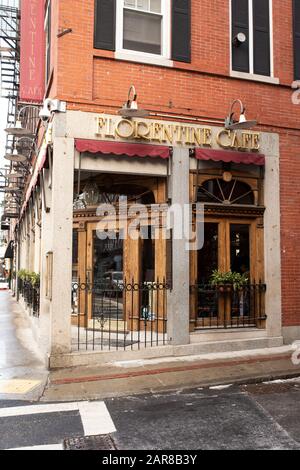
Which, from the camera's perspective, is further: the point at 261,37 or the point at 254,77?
the point at 261,37

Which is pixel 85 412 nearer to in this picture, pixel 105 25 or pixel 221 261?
pixel 221 261

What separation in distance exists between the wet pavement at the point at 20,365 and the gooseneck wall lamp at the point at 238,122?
5.58 metres

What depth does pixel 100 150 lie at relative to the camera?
8031 millimetres

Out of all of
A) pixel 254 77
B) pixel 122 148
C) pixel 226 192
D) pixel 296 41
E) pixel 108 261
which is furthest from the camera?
pixel 296 41

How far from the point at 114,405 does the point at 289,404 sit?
7.29 feet

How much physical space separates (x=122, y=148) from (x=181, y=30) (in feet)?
9.36

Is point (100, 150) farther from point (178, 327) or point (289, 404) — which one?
point (289, 404)

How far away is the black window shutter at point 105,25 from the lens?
27.6 ft

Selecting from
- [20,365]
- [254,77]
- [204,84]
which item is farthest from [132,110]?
[20,365]

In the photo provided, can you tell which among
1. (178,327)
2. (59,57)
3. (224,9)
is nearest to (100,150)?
(59,57)

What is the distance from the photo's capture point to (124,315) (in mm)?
9594

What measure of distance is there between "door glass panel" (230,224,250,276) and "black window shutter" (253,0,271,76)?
3.37 m

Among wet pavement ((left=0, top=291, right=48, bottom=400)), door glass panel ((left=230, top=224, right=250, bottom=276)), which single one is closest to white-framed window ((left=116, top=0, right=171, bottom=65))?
door glass panel ((left=230, top=224, right=250, bottom=276))

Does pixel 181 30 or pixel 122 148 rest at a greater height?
pixel 181 30
